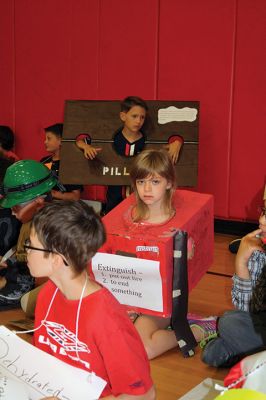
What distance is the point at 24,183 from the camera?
10.6 feet

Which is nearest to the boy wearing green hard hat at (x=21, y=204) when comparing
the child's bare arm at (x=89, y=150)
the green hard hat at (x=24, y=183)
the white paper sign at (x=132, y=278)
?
the green hard hat at (x=24, y=183)

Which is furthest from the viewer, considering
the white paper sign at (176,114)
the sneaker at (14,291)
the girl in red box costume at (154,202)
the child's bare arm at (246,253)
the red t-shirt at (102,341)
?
the white paper sign at (176,114)

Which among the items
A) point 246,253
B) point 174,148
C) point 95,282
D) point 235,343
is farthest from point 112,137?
point 95,282

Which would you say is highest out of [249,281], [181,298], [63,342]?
[63,342]

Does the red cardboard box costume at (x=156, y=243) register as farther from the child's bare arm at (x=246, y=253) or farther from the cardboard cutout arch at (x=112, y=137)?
Result: the cardboard cutout arch at (x=112, y=137)

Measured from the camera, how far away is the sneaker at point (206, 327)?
288 centimetres

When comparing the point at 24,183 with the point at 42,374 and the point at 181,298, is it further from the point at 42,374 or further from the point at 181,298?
the point at 42,374

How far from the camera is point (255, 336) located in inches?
102

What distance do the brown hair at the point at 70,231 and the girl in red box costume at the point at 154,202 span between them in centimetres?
120

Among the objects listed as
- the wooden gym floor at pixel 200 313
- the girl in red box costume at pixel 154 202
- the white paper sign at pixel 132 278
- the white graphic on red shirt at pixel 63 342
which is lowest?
the wooden gym floor at pixel 200 313

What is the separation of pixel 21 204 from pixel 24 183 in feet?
0.39

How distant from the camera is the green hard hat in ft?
10.6

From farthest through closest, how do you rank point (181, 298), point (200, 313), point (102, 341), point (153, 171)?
1. point (200, 313)
2. point (153, 171)
3. point (181, 298)
4. point (102, 341)

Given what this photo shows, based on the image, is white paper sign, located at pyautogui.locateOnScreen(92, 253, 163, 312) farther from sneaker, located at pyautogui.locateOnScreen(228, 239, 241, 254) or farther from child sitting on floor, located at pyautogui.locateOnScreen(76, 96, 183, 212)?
sneaker, located at pyautogui.locateOnScreen(228, 239, 241, 254)
